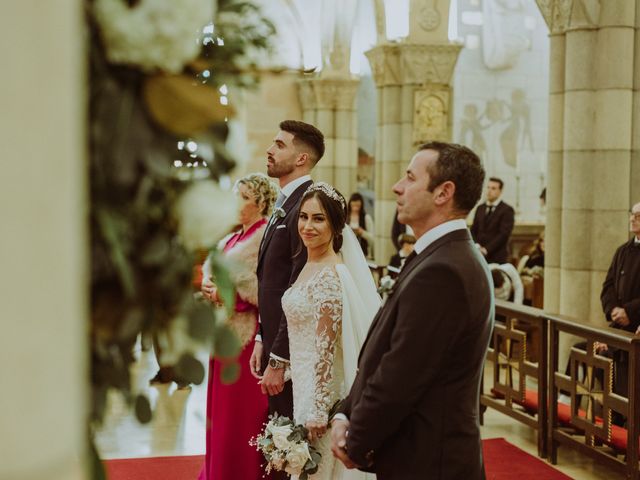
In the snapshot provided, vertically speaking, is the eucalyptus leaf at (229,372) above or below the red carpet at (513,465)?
above

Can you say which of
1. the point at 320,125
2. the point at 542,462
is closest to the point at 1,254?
the point at 542,462

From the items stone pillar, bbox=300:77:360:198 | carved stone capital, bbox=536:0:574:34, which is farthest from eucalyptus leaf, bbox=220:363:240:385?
stone pillar, bbox=300:77:360:198

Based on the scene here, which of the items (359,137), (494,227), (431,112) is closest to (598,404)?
(494,227)

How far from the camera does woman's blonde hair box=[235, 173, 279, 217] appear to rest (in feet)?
16.9

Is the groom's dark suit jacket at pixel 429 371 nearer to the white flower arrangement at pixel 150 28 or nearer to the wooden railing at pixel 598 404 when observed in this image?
the white flower arrangement at pixel 150 28

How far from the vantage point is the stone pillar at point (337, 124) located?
54.4 ft

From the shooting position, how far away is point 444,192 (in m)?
2.91

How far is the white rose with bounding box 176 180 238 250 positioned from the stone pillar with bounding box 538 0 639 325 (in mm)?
6582

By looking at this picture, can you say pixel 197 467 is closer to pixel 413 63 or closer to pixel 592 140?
pixel 592 140

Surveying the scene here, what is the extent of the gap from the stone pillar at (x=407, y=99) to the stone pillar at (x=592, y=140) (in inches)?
188

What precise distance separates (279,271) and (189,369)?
10.3 ft

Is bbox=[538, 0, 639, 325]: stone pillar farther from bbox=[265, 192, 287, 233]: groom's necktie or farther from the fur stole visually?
bbox=[265, 192, 287, 233]: groom's necktie

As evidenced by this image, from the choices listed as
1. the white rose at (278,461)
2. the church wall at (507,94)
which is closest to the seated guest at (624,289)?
the white rose at (278,461)

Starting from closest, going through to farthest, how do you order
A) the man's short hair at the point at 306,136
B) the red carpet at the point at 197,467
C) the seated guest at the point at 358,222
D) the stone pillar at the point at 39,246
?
the stone pillar at the point at 39,246 → the man's short hair at the point at 306,136 → the red carpet at the point at 197,467 → the seated guest at the point at 358,222
